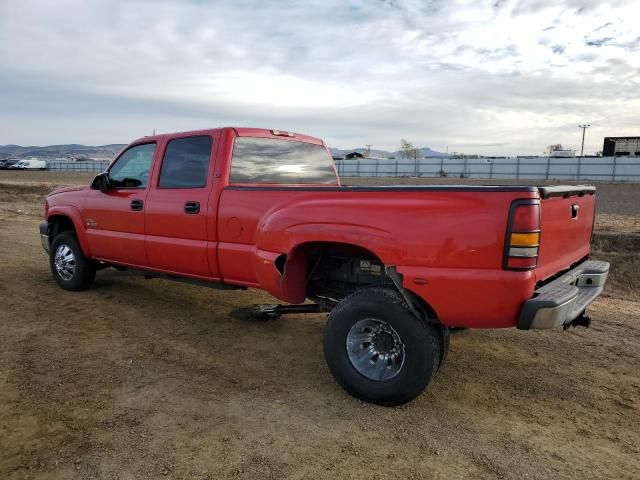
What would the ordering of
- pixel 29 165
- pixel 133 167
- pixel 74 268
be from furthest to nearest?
pixel 29 165 < pixel 74 268 < pixel 133 167

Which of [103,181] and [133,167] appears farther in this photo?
[103,181]

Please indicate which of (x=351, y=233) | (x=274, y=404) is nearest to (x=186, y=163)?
(x=351, y=233)

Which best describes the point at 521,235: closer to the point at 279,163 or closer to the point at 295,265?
the point at 295,265

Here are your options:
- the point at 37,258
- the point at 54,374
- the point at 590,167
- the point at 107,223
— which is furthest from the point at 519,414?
the point at 590,167

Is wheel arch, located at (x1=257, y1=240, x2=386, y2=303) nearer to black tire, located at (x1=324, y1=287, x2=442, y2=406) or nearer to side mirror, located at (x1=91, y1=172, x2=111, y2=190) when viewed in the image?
black tire, located at (x1=324, y1=287, x2=442, y2=406)

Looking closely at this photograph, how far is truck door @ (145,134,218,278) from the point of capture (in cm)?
495

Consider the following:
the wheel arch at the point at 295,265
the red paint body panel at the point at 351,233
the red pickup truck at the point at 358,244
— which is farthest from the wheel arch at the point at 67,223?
the wheel arch at the point at 295,265

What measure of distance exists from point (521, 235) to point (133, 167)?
438 cm

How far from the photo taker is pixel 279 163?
548 cm

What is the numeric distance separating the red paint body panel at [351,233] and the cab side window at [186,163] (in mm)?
83

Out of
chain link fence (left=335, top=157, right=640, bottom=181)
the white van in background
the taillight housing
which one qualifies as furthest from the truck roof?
the white van in background

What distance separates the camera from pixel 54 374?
4.17 metres

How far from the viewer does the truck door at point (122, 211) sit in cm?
568

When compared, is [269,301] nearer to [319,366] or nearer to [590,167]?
[319,366]
